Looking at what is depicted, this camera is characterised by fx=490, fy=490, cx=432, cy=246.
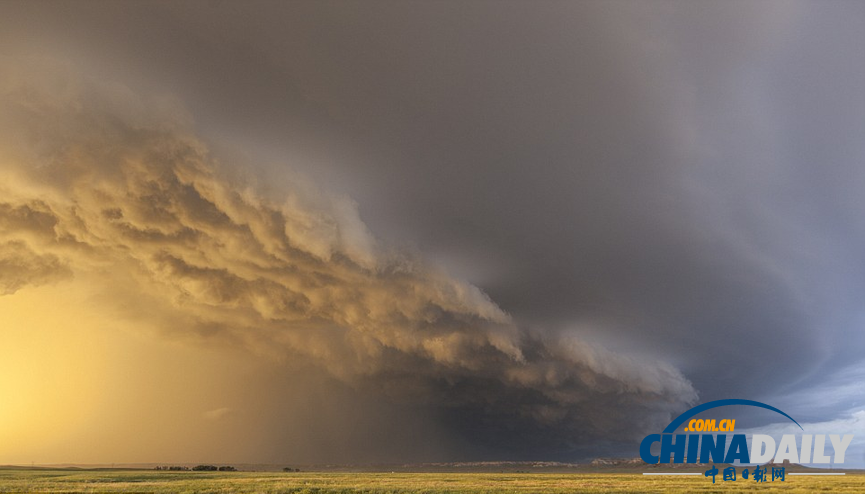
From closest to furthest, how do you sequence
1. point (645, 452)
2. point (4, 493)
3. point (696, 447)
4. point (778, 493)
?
point (4, 493), point (778, 493), point (696, 447), point (645, 452)

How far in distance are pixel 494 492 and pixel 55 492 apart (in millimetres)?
56122

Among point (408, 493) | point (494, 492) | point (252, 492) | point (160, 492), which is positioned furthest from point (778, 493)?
point (160, 492)

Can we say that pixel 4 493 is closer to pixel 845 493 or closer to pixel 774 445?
pixel 774 445

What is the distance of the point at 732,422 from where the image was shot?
6869cm

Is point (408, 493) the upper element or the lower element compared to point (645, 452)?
lower

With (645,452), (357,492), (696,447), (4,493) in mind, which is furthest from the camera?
(645,452)

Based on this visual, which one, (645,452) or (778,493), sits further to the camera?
(645,452)

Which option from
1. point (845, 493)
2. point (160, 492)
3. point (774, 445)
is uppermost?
point (774, 445)

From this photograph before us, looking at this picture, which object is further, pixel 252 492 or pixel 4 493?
pixel 252 492

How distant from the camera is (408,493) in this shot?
6694 centimetres

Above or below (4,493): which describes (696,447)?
above

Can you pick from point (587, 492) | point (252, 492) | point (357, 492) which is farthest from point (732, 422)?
point (252, 492)

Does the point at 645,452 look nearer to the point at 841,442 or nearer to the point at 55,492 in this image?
the point at 841,442

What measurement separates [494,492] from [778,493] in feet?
118
